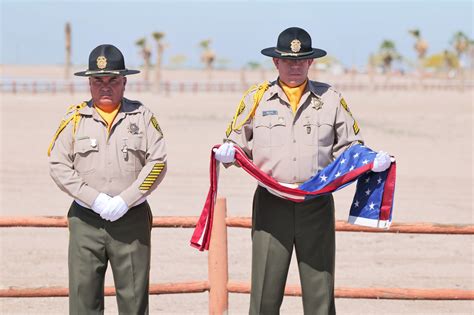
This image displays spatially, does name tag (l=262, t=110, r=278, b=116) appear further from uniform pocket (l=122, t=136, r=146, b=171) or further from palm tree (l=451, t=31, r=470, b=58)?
palm tree (l=451, t=31, r=470, b=58)

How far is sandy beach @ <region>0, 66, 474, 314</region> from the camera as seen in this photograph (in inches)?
257

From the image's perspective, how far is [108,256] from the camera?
13.8 ft

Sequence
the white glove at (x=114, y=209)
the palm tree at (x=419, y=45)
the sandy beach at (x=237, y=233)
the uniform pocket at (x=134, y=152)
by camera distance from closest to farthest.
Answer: the white glove at (x=114, y=209) < the uniform pocket at (x=134, y=152) < the sandy beach at (x=237, y=233) < the palm tree at (x=419, y=45)

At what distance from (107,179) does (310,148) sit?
0.99 metres

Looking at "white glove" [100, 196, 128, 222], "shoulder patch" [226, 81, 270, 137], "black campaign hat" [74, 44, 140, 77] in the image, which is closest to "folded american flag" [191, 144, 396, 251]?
"shoulder patch" [226, 81, 270, 137]

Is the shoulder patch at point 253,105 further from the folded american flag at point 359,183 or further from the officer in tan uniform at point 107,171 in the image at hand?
the officer in tan uniform at point 107,171

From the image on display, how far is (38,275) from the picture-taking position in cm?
721

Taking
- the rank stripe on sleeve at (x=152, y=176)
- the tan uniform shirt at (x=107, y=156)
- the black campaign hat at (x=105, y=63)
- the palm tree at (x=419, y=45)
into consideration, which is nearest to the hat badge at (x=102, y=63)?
the black campaign hat at (x=105, y=63)

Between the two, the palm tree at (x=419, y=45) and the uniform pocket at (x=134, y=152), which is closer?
the uniform pocket at (x=134, y=152)

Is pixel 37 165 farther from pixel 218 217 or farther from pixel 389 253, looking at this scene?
pixel 218 217

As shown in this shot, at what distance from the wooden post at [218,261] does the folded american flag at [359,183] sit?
0.90 metres

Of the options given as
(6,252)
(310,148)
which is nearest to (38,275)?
(6,252)

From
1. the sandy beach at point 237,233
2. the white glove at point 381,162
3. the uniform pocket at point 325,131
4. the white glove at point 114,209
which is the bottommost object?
the sandy beach at point 237,233

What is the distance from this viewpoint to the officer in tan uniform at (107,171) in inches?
160
